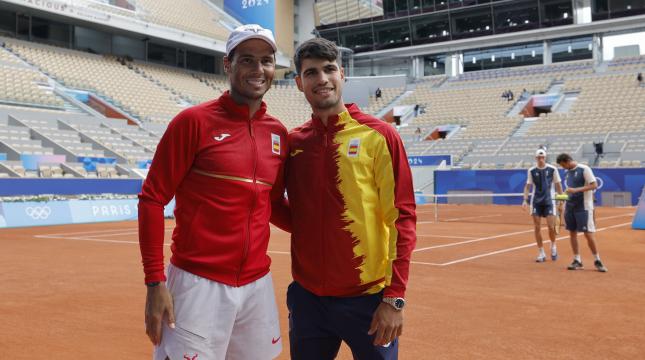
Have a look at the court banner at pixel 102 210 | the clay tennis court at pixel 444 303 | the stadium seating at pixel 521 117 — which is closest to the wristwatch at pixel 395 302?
the clay tennis court at pixel 444 303

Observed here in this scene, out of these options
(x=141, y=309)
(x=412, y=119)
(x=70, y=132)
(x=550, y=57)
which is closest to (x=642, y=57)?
(x=550, y=57)

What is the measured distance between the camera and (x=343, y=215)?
114 inches

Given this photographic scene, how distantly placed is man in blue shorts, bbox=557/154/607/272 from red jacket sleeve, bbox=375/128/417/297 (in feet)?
27.0

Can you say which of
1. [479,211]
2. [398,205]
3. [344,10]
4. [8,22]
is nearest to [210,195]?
[398,205]

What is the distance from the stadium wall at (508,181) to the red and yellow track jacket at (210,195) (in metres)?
27.9

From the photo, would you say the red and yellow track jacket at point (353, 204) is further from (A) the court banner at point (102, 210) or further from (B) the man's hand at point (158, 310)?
(A) the court banner at point (102, 210)

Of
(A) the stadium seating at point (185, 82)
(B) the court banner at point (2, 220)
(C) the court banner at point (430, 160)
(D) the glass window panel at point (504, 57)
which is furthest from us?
(D) the glass window panel at point (504, 57)

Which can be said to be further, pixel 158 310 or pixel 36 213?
pixel 36 213

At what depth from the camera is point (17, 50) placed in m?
36.3

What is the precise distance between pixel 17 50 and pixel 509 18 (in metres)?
37.3

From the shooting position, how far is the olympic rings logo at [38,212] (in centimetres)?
1909

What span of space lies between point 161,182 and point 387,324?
4.00ft

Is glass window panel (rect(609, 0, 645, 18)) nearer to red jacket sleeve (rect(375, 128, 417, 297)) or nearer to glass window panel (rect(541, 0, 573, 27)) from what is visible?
glass window panel (rect(541, 0, 573, 27))

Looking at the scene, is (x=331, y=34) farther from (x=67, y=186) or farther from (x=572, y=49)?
(x=67, y=186)
